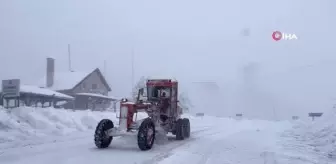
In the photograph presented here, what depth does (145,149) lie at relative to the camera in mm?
11586

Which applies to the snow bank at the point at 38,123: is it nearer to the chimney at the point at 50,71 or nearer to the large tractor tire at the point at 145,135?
the large tractor tire at the point at 145,135

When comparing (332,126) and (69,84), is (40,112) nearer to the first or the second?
(332,126)

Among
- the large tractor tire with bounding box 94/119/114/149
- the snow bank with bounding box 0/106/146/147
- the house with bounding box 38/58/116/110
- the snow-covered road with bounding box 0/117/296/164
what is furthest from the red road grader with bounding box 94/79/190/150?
the house with bounding box 38/58/116/110

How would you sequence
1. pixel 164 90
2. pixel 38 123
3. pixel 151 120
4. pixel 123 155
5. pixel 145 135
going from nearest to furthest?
1. pixel 123 155
2. pixel 145 135
3. pixel 151 120
4. pixel 164 90
5. pixel 38 123

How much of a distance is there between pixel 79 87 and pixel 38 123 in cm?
3831

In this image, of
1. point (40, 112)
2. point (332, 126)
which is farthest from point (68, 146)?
point (332, 126)

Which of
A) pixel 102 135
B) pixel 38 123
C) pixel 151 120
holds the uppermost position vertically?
pixel 151 120

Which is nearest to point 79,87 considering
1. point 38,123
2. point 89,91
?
point 89,91

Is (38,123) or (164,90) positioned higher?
(164,90)

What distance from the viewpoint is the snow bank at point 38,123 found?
47.5 feet

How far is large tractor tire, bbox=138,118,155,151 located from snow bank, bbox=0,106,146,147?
43.7 inches

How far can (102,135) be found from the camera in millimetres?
12062

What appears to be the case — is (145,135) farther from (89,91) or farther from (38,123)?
(89,91)

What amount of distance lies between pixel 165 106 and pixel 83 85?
138ft
